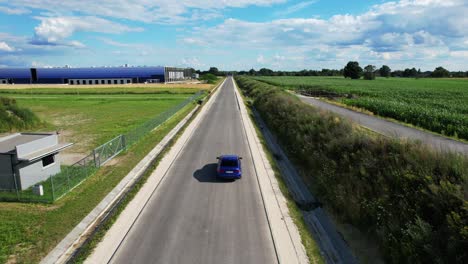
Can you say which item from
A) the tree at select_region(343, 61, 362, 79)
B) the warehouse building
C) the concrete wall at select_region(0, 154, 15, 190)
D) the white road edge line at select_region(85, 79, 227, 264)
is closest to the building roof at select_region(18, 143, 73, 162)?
the concrete wall at select_region(0, 154, 15, 190)

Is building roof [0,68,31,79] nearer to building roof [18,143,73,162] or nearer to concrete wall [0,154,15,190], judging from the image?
building roof [18,143,73,162]

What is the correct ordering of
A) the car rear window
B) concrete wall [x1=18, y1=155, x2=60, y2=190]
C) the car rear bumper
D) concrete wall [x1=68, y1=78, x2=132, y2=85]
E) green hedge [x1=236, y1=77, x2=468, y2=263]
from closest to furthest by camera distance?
green hedge [x1=236, y1=77, x2=468, y2=263]
concrete wall [x1=18, y1=155, x2=60, y2=190]
the car rear bumper
the car rear window
concrete wall [x1=68, y1=78, x2=132, y2=85]

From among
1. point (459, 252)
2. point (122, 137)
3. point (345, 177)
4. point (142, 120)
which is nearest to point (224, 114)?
point (142, 120)

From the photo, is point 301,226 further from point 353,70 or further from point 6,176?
point 353,70

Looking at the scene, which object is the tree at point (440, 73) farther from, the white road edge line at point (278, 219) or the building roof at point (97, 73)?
the white road edge line at point (278, 219)

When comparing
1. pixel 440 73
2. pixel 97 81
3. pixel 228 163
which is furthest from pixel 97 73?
pixel 440 73

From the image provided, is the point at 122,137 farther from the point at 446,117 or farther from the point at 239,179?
the point at 446,117

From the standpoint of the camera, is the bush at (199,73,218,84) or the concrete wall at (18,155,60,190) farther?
the bush at (199,73,218,84)

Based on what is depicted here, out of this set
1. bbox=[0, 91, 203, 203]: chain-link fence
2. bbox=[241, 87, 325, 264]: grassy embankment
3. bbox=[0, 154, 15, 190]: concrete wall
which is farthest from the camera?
bbox=[0, 154, 15, 190]: concrete wall

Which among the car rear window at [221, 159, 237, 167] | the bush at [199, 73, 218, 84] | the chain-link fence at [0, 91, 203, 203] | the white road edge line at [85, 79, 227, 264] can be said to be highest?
the bush at [199, 73, 218, 84]
